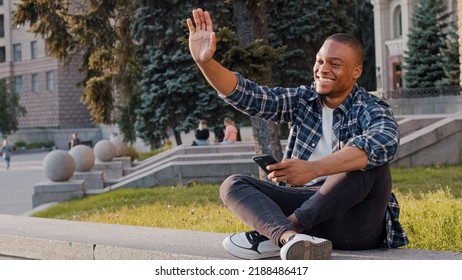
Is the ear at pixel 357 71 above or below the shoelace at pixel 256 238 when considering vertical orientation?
above

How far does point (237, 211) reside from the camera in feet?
14.1

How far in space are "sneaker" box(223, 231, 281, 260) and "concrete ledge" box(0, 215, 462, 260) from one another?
61 mm

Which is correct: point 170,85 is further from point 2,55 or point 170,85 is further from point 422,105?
point 2,55

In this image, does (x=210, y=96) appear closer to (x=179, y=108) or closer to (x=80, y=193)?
(x=179, y=108)

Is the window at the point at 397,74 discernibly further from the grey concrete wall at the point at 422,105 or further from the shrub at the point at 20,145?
the shrub at the point at 20,145

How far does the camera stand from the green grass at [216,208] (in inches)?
234

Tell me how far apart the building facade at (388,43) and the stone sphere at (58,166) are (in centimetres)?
3716

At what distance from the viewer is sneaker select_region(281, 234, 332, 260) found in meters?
3.92

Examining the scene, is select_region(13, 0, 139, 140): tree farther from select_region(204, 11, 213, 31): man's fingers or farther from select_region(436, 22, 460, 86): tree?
select_region(436, 22, 460, 86): tree

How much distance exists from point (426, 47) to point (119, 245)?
115ft

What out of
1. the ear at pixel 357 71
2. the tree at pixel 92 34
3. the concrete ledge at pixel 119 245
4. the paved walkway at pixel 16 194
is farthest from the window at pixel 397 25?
the ear at pixel 357 71

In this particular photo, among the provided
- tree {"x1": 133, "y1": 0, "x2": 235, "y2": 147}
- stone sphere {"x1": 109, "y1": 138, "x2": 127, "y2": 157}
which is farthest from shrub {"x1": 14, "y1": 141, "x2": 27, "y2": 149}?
stone sphere {"x1": 109, "y1": 138, "x2": 127, "y2": 157}
